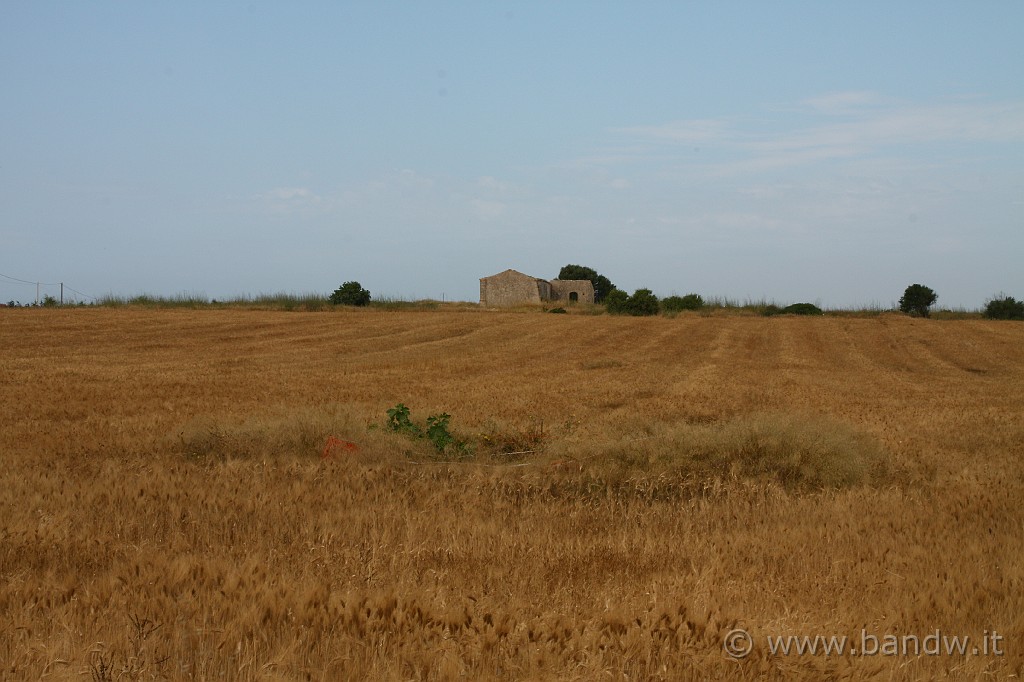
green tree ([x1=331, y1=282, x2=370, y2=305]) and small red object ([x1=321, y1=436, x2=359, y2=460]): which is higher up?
green tree ([x1=331, y1=282, x2=370, y2=305])

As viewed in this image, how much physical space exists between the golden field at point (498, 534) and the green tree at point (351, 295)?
118 ft

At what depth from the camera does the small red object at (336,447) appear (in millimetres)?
9166

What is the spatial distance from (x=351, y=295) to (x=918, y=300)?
119ft

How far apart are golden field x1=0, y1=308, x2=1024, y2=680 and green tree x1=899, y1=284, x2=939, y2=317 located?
130 ft

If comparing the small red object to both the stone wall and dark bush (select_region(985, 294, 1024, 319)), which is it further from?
the stone wall

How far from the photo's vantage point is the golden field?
4059mm

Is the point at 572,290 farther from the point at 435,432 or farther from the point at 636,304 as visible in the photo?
the point at 435,432

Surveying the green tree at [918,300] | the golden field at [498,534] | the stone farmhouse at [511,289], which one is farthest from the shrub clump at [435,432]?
the stone farmhouse at [511,289]

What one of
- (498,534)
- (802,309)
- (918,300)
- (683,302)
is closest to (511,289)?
(683,302)

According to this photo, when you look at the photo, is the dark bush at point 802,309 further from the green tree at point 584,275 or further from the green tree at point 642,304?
the green tree at point 584,275

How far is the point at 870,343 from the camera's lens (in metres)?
33.0

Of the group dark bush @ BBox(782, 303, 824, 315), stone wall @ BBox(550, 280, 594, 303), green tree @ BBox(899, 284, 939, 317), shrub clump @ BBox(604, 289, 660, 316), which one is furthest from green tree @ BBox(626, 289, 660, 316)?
stone wall @ BBox(550, 280, 594, 303)

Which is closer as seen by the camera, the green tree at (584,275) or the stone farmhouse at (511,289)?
the stone farmhouse at (511,289)

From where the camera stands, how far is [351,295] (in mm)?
52156
